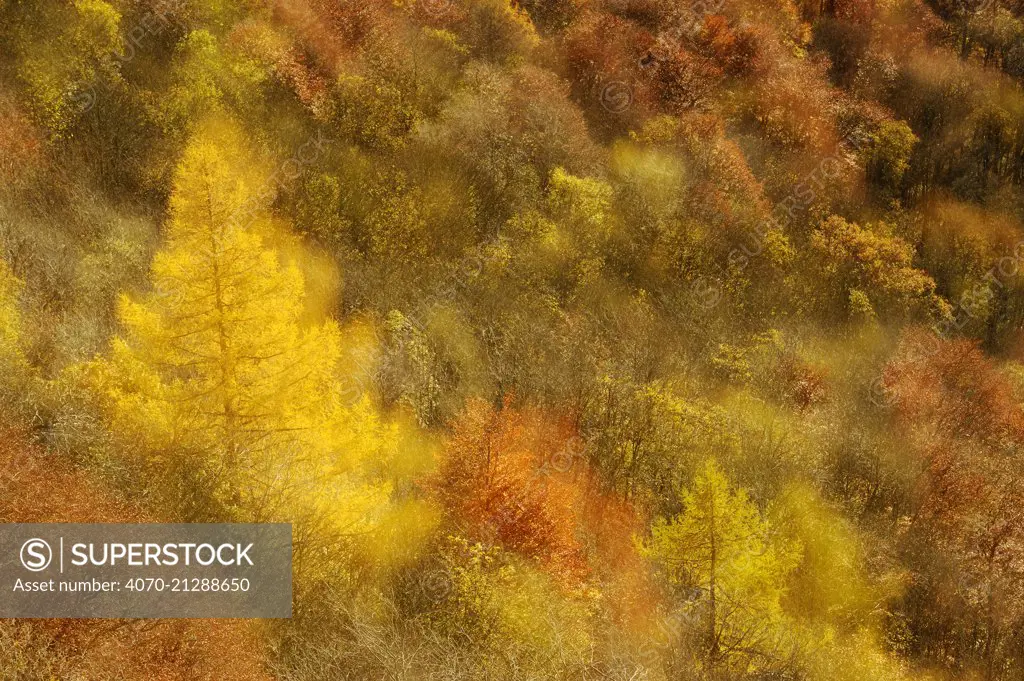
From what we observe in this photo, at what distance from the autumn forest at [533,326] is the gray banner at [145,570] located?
397 millimetres

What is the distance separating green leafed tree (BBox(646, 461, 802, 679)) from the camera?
21.3m

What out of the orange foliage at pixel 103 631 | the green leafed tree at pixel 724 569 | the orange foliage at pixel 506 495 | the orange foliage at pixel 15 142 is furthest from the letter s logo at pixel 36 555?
the orange foliage at pixel 15 142

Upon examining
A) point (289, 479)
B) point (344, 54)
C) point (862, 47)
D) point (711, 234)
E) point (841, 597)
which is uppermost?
point (862, 47)

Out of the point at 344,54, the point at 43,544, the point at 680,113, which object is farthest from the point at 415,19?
the point at 43,544

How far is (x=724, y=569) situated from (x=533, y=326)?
13.6m

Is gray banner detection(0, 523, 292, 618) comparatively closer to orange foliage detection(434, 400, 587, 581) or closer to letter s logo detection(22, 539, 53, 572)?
letter s logo detection(22, 539, 53, 572)

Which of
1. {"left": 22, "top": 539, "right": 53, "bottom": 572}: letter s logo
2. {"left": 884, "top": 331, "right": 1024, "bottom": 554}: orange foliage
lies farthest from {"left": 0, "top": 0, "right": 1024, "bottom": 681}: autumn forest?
{"left": 22, "top": 539, "right": 53, "bottom": 572}: letter s logo

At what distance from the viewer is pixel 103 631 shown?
12.3 m

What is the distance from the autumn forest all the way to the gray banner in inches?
15.6

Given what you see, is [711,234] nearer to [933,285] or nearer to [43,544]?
[933,285]

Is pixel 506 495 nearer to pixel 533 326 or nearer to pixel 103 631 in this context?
pixel 533 326

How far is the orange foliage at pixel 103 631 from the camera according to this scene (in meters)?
12.0

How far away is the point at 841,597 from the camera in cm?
2648

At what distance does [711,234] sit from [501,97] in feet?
43.8
